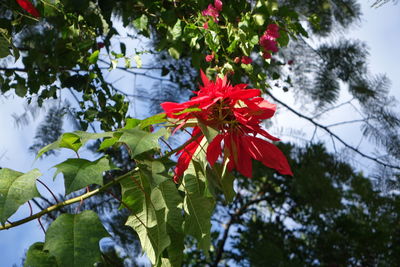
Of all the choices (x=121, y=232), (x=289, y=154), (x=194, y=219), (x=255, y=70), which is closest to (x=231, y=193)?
(x=194, y=219)

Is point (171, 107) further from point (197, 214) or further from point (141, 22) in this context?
point (141, 22)

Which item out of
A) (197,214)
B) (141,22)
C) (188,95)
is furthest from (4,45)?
(188,95)

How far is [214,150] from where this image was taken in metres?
Answer: 0.43

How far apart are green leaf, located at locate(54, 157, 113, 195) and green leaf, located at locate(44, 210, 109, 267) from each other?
34mm

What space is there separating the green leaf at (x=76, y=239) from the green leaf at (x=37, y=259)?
0.10 ft

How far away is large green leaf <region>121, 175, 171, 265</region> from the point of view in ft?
1.26

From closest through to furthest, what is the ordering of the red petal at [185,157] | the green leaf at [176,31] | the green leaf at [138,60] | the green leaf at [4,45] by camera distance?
the red petal at [185,157], the green leaf at [4,45], the green leaf at [176,31], the green leaf at [138,60]

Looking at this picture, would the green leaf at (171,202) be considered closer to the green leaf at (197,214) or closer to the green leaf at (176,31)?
the green leaf at (197,214)

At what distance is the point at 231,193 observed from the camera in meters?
0.42

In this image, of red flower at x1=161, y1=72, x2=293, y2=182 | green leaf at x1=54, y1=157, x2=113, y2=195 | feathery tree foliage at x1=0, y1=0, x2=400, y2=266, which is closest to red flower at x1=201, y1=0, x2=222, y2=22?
feathery tree foliage at x1=0, y1=0, x2=400, y2=266

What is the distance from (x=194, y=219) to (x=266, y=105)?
11cm

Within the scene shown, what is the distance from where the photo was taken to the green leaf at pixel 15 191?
1.10 ft

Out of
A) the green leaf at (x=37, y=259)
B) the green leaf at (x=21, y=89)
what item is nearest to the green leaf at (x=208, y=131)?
the green leaf at (x=37, y=259)

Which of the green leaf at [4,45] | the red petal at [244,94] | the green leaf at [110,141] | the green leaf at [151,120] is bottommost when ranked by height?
the green leaf at [110,141]
